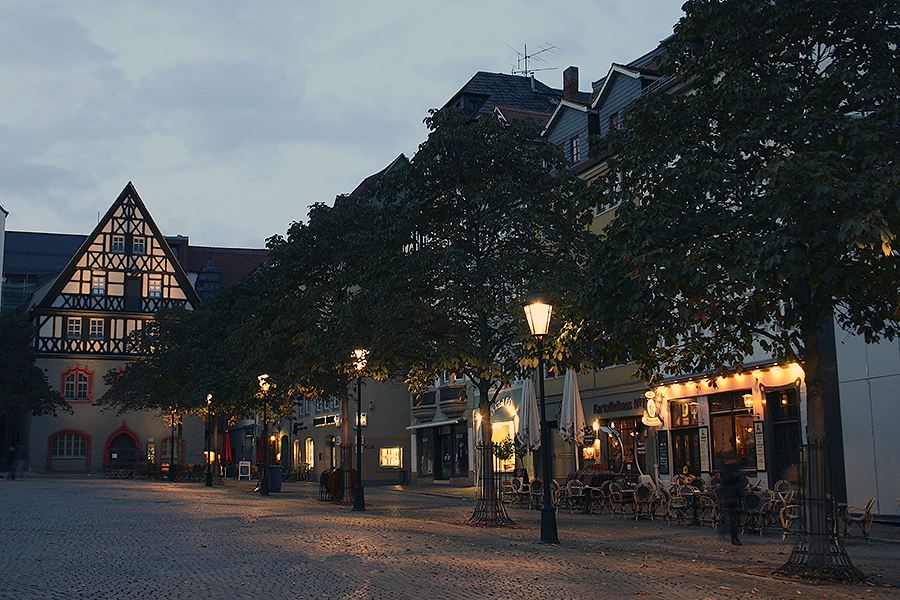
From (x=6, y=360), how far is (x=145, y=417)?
11.7m

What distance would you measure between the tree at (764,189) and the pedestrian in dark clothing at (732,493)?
3.38 m

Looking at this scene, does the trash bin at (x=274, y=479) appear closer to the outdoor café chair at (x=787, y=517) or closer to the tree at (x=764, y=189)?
the outdoor café chair at (x=787, y=517)

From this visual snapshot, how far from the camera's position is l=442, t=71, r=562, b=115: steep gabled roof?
1975 inches

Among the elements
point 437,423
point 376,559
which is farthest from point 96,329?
point 376,559

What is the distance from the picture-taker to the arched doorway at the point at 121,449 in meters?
78.0

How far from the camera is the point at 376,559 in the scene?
604 inches

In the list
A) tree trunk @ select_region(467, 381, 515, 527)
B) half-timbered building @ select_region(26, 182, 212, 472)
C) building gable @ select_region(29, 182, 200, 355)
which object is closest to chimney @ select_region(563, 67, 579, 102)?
tree trunk @ select_region(467, 381, 515, 527)

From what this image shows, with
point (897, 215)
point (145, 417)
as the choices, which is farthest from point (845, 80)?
point (145, 417)

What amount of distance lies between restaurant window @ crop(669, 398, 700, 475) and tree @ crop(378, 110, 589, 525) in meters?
8.65

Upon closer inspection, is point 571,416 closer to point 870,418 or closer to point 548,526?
point 870,418

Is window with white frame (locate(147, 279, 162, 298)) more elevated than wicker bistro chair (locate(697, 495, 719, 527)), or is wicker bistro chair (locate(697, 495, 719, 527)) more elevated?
window with white frame (locate(147, 279, 162, 298))

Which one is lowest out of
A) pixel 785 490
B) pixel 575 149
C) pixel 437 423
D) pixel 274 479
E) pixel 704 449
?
pixel 785 490

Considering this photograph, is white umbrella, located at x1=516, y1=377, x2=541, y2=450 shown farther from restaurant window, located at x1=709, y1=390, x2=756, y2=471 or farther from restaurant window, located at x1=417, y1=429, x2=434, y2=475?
restaurant window, located at x1=417, y1=429, x2=434, y2=475

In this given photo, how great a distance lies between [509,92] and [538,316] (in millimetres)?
34035
